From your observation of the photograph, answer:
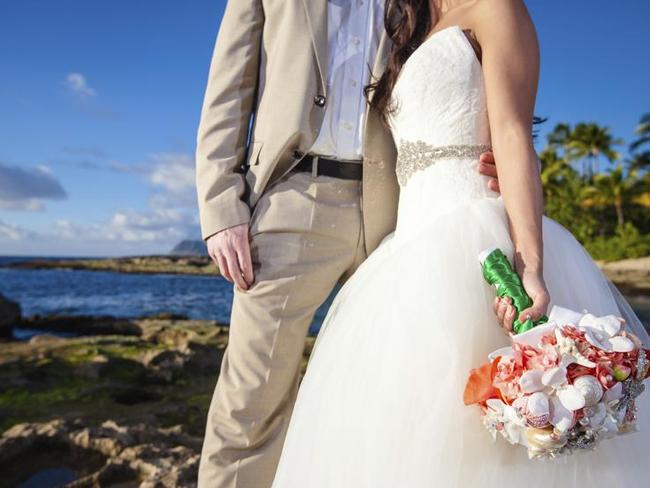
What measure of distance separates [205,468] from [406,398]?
3.17ft

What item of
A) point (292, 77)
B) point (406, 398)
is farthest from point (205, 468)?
point (292, 77)

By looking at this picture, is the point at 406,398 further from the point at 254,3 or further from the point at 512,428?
the point at 254,3

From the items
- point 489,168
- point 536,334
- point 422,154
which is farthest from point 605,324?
point 422,154

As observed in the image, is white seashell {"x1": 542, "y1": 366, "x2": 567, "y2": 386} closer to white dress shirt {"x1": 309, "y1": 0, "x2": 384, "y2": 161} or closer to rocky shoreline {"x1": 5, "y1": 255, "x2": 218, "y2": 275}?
white dress shirt {"x1": 309, "y1": 0, "x2": 384, "y2": 161}

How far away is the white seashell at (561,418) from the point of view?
1.17 metres

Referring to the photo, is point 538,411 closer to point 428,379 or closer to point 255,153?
point 428,379

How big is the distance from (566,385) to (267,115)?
Result: 4.51ft

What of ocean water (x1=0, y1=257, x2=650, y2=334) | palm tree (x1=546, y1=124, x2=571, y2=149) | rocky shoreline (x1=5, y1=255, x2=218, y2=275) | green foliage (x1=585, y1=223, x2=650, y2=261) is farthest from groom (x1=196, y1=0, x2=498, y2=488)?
palm tree (x1=546, y1=124, x2=571, y2=149)

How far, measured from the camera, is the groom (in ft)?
6.57

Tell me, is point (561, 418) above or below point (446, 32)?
below

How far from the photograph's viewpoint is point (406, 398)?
1440 millimetres

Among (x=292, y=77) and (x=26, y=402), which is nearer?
(x=292, y=77)

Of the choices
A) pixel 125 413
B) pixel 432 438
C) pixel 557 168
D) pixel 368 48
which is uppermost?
pixel 557 168

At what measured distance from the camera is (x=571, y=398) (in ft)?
3.84
